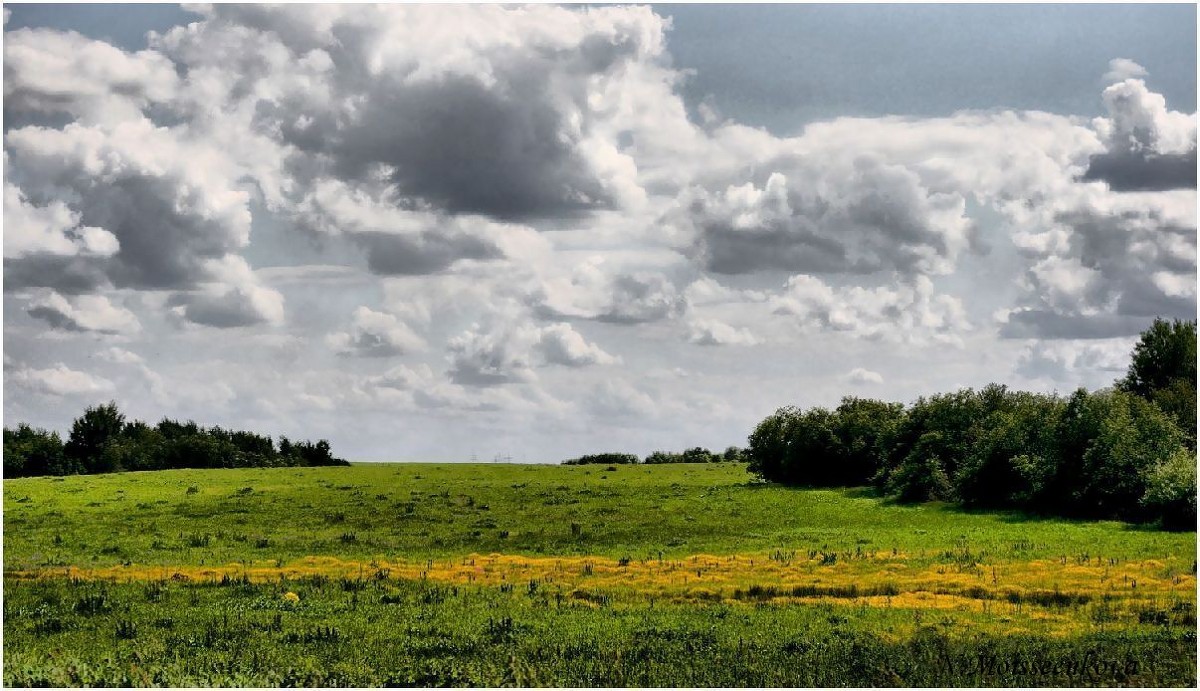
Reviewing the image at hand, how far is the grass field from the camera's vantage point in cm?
2431

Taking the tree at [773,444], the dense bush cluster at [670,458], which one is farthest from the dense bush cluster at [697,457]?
the tree at [773,444]

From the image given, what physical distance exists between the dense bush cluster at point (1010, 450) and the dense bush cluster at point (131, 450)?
8802 cm

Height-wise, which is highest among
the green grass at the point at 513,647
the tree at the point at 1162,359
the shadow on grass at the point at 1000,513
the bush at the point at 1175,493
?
the tree at the point at 1162,359

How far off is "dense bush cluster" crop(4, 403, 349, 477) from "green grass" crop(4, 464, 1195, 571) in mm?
51221

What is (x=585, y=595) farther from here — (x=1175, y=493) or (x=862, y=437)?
(x=862, y=437)

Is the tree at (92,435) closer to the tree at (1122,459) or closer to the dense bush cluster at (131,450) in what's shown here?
the dense bush cluster at (131,450)

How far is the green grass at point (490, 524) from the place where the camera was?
168 ft

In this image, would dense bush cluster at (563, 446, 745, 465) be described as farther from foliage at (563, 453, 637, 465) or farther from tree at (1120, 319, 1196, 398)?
tree at (1120, 319, 1196, 398)

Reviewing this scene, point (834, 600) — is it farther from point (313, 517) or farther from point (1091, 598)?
point (313, 517)

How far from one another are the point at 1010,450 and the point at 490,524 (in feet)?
112

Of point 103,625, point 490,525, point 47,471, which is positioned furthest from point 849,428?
point 47,471

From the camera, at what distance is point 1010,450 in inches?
2697

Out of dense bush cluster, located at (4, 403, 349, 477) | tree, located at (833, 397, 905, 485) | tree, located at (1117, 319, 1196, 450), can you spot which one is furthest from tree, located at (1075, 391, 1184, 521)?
dense bush cluster, located at (4, 403, 349, 477)

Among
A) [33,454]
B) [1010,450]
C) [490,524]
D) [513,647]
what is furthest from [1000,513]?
[33,454]
